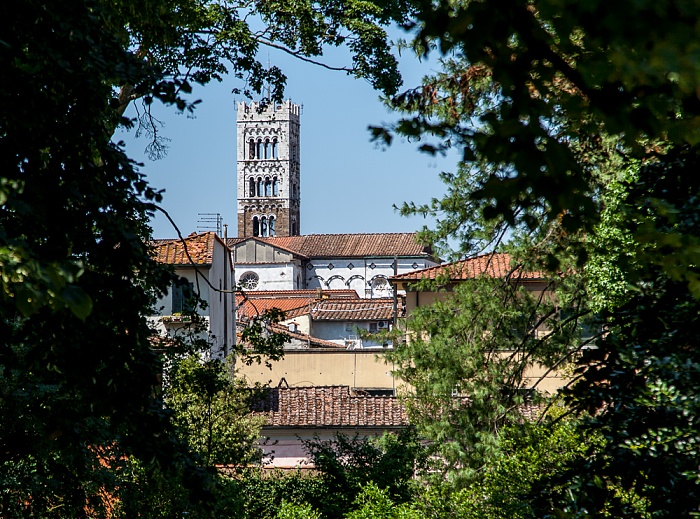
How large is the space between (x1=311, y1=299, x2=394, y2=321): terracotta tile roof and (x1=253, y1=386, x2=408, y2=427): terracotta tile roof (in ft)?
65.6

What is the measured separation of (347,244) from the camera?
10350cm

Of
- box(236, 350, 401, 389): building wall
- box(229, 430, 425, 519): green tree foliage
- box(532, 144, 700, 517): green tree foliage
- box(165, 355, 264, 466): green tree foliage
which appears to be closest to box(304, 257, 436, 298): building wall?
box(236, 350, 401, 389): building wall

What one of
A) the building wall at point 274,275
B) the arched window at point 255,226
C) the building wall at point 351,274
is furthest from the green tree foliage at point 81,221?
the arched window at point 255,226

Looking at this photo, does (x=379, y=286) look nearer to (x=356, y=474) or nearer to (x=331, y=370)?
(x=331, y=370)

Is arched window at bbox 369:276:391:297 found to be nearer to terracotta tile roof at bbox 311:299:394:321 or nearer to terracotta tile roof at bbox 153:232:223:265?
terracotta tile roof at bbox 311:299:394:321

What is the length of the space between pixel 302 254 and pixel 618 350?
95484 millimetres

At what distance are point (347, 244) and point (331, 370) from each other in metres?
69.6

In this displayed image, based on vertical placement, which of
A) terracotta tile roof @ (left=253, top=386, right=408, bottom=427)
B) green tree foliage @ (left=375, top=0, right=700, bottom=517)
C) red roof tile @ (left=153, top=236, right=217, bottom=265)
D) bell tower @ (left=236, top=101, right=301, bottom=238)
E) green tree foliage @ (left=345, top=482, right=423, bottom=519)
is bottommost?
green tree foliage @ (left=345, top=482, right=423, bottom=519)

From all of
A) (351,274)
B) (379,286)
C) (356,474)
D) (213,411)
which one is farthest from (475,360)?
(379,286)

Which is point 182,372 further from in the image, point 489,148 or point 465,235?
point 489,148

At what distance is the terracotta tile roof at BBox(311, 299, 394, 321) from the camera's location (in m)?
51.7

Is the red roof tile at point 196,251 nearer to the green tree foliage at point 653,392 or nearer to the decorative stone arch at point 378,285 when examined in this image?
the green tree foliage at point 653,392

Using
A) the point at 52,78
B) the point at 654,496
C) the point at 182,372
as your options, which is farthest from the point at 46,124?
the point at 182,372

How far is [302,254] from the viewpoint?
10231 centimetres
